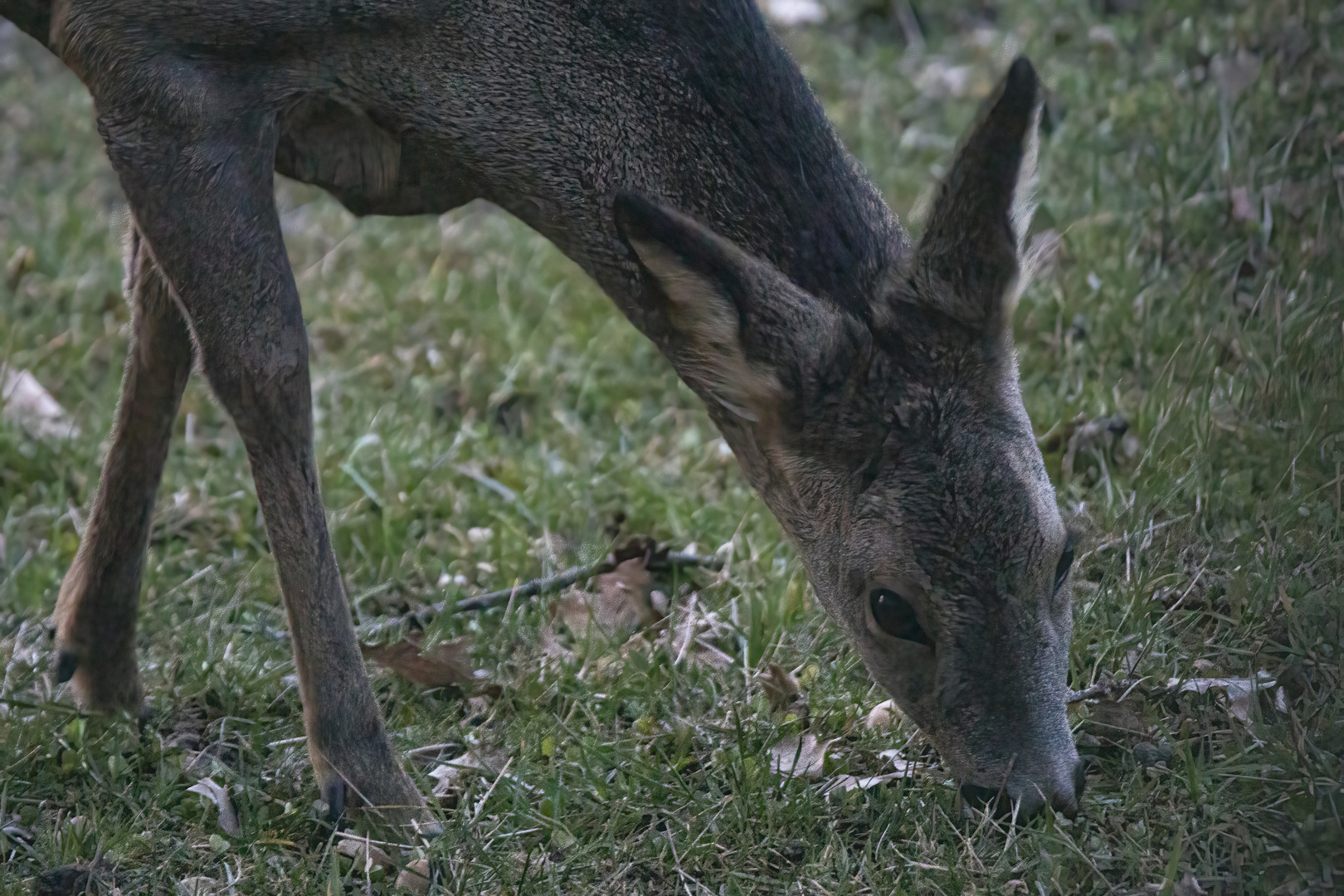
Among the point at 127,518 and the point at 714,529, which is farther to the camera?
the point at 714,529

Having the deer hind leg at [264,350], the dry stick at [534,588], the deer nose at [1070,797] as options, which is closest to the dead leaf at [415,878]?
the deer hind leg at [264,350]

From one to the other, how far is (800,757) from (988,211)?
58.2 inches

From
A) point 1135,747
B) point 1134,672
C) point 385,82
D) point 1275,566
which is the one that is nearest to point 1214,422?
point 1275,566

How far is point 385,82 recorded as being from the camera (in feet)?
11.8

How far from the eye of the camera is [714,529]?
15.9 ft

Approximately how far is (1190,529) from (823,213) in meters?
1.62

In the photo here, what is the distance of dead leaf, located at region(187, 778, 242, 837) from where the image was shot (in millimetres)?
3691

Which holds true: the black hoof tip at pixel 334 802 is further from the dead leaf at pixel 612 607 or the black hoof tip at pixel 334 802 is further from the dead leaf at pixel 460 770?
the dead leaf at pixel 612 607

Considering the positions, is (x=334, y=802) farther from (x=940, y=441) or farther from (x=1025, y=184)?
(x=1025, y=184)

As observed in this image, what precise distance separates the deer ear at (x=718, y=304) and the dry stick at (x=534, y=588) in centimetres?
124

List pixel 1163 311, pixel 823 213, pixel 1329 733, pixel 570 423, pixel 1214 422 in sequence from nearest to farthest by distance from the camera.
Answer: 1. pixel 1329 733
2. pixel 823 213
3. pixel 1214 422
4. pixel 1163 311
5. pixel 570 423

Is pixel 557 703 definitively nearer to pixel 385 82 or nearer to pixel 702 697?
pixel 702 697

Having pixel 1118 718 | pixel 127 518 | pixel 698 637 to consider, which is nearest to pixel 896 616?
pixel 1118 718

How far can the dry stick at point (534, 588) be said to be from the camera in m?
4.55
